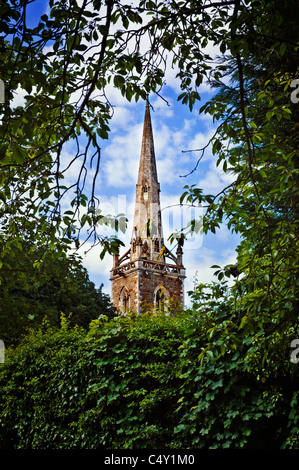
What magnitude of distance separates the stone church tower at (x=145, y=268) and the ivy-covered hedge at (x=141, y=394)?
88.9ft

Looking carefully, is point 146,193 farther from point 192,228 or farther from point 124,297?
point 192,228

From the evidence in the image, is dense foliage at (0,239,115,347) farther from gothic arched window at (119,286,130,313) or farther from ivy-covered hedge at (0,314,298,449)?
gothic arched window at (119,286,130,313)

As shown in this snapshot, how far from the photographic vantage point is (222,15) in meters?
5.25

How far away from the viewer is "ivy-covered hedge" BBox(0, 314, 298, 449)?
4918 mm

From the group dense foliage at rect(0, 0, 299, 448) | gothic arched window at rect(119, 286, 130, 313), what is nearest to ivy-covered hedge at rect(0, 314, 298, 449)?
dense foliage at rect(0, 0, 299, 448)

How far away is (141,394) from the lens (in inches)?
243

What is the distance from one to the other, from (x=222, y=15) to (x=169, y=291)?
1320 inches

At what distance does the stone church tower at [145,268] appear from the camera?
36.8 m

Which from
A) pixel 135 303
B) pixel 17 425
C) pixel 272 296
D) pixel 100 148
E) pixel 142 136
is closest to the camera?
pixel 100 148

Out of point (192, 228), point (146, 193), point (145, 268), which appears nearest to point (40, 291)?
point (145, 268)

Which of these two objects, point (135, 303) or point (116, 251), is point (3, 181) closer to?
point (116, 251)

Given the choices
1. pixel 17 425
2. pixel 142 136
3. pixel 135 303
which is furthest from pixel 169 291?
pixel 17 425

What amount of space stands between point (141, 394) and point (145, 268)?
102 ft

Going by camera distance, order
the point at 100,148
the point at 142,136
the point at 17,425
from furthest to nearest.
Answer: the point at 142,136 → the point at 17,425 → the point at 100,148
